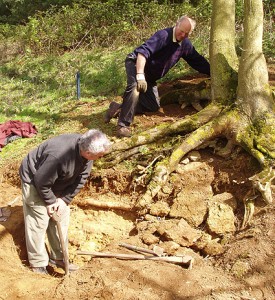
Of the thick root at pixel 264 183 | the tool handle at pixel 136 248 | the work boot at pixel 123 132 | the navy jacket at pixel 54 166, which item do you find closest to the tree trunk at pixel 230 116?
the thick root at pixel 264 183

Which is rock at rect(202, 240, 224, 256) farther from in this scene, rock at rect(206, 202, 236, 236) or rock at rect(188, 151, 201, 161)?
rock at rect(188, 151, 201, 161)

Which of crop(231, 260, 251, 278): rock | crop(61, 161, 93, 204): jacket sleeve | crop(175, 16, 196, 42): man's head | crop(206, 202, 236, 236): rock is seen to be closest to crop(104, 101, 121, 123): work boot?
crop(175, 16, 196, 42): man's head

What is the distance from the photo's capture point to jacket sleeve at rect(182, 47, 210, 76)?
216 inches

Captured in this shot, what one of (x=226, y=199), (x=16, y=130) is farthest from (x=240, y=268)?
(x=16, y=130)

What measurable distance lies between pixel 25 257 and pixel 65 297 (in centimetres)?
121

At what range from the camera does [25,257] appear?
427 centimetres

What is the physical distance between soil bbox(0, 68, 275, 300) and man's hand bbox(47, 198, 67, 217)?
62cm

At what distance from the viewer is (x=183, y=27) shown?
4891 millimetres

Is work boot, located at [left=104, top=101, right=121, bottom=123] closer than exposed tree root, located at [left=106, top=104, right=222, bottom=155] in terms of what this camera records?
No

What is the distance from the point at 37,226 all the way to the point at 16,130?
10.9 feet

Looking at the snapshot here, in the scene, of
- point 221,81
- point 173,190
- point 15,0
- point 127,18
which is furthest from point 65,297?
point 15,0

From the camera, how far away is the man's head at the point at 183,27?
4832 millimetres

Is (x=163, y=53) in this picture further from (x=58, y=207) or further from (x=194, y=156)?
(x=58, y=207)

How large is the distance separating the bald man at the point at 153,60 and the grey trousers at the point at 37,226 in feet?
6.04
